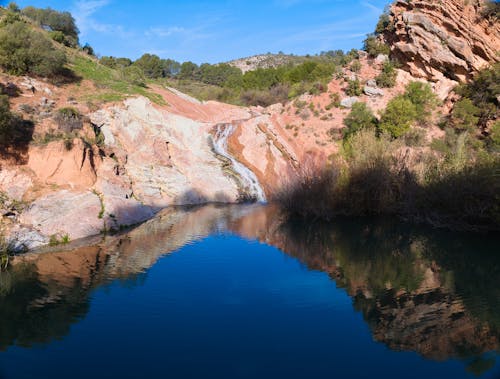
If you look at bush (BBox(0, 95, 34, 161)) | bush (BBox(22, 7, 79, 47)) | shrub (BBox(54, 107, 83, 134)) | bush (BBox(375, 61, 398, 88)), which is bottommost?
bush (BBox(0, 95, 34, 161))

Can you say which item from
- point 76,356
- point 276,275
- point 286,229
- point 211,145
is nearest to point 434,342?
point 276,275

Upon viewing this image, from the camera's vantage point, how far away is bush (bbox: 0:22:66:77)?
75.2 ft

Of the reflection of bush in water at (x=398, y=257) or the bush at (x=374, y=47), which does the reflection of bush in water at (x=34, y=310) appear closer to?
the reflection of bush in water at (x=398, y=257)

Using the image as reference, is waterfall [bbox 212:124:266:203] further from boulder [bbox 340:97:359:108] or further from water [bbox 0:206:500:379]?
boulder [bbox 340:97:359:108]

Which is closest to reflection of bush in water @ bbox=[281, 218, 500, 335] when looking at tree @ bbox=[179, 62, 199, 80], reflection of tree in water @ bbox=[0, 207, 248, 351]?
reflection of tree in water @ bbox=[0, 207, 248, 351]

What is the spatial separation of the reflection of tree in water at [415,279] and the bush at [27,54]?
1694cm

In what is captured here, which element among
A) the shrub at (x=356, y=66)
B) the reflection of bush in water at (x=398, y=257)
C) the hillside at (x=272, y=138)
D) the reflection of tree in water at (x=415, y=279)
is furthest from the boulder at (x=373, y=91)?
the reflection of tree in water at (x=415, y=279)

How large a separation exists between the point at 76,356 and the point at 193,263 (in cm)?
525

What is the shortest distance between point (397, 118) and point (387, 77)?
618 cm

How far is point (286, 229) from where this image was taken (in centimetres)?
1664

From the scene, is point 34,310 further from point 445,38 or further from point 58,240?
point 445,38

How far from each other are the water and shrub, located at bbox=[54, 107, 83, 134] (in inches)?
255

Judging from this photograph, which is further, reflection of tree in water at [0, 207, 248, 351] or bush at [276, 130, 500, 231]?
bush at [276, 130, 500, 231]

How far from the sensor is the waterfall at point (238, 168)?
23.4 metres
